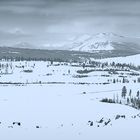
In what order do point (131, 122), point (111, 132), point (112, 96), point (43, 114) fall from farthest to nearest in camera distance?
point (112, 96), point (43, 114), point (131, 122), point (111, 132)

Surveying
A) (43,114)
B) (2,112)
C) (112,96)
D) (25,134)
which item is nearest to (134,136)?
(25,134)

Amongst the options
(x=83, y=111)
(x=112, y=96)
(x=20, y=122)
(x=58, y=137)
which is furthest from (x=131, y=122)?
(x=112, y=96)

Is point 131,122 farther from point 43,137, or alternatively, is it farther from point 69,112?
point 69,112

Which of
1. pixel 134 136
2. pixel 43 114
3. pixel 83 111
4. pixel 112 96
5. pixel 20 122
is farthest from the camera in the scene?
pixel 112 96

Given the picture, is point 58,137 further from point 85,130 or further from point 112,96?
point 112,96

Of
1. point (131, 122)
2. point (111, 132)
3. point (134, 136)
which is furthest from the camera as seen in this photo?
point (131, 122)

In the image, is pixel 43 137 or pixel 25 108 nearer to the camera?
pixel 43 137

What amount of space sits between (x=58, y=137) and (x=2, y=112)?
36.1 metres

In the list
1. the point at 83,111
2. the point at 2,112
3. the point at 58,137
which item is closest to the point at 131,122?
the point at 58,137

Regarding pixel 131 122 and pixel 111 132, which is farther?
pixel 131 122

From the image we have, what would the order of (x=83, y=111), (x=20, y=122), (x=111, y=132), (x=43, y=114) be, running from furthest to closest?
(x=83, y=111) → (x=43, y=114) → (x=20, y=122) → (x=111, y=132)

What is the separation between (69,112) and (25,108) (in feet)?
43.4

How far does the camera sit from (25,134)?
62250mm

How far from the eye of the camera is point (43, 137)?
60062 mm
